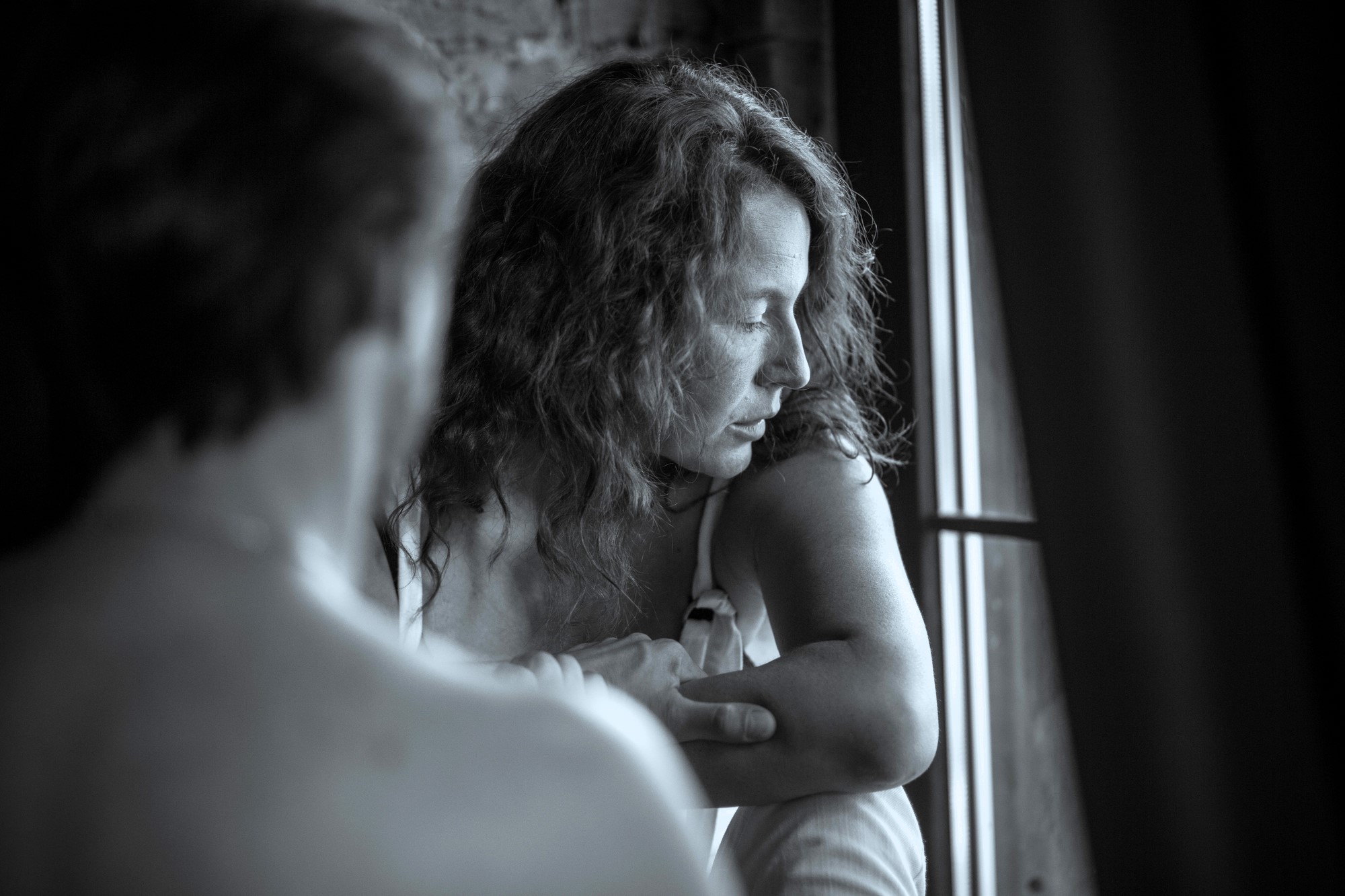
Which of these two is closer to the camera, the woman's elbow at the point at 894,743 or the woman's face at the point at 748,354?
the woman's elbow at the point at 894,743

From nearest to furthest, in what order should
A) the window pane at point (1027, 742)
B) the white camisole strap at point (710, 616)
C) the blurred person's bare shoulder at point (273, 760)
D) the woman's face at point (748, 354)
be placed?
the blurred person's bare shoulder at point (273, 760) < the woman's face at point (748, 354) < the white camisole strap at point (710, 616) < the window pane at point (1027, 742)

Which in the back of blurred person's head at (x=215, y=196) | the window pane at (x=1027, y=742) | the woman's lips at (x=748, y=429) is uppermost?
the back of blurred person's head at (x=215, y=196)

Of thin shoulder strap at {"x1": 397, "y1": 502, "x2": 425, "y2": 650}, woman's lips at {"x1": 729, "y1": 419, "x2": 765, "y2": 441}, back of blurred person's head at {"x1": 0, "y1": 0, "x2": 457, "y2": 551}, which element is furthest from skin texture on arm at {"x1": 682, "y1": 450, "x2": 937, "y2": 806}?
back of blurred person's head at {"x1": 0, "y1": 0, "x2": 457, "y2": 551}

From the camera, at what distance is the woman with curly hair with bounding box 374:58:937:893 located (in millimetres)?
1266

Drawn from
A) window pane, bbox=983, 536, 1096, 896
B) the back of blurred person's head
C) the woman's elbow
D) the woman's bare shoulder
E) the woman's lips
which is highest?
the back of blurred person's head

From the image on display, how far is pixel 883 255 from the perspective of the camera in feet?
6.52

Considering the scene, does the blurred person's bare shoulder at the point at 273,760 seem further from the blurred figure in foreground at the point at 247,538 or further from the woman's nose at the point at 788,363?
the woman's nose at the point at 788,363

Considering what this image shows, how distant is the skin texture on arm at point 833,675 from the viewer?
115 cm

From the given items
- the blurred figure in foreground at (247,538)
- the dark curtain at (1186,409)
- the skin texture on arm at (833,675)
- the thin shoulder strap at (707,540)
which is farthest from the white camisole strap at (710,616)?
the blurred figure in foreground at (247,538)

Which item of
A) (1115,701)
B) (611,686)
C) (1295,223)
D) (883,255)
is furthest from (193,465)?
(883,255)

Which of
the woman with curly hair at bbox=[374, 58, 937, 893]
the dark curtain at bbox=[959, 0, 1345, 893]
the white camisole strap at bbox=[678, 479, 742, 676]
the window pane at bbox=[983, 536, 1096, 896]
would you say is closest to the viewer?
the dark curtain at bbox=[959, 0, 1345, 893]

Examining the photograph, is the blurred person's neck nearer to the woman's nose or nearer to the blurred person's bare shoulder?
the blurred person's bare shoulder

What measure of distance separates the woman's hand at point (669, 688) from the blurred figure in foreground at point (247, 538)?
25.7 inches

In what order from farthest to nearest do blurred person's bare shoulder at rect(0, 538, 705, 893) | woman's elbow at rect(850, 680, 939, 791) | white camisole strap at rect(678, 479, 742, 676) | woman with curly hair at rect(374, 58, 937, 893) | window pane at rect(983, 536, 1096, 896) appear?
1. window pane at rect(983, 536, 1096, 896)
2. white camisole strap at rect(678, 479, 742, 676)
3. woman with curly hair at rect(374, 58, 937, 893)
4. woman's elbow at rect(850, 680, 939, 791)
5. blurred person's bare shoulder at rect(0, 538, 705, 893)
